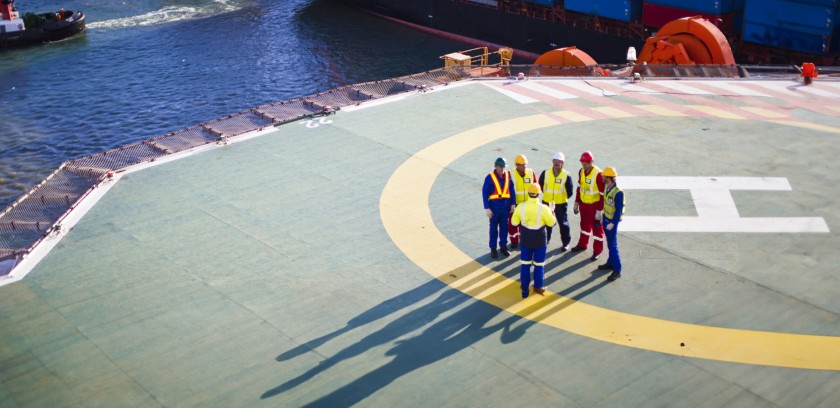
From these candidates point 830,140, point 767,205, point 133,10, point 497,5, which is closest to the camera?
point 767,205

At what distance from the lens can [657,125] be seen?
2158cm

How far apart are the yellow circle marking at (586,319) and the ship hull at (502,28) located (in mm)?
29429

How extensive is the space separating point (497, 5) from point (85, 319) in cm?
4047

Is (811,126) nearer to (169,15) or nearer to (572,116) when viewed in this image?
(572,116)

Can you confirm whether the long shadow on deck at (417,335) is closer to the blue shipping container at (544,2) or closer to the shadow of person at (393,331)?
the shadow of person at (393,331)

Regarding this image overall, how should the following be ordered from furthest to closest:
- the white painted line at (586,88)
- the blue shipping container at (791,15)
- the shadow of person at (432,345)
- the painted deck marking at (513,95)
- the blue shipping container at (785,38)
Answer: the blue shipping container at (785,38), the blue shipping container at (791,15), the white painted line at (586,88), the painted deck marking at (513,95), the shadow of person at (432,345)

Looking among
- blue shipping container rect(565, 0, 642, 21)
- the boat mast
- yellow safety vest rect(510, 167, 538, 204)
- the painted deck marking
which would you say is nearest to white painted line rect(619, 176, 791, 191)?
yellow safety vest rect(510, 167, 538, 204)

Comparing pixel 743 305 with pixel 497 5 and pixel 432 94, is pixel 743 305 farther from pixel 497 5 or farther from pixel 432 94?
pixel 497 5

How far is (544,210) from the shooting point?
43.4ft

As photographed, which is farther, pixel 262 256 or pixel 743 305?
pixel 262 256

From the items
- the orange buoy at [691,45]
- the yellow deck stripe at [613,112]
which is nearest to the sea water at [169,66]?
the orange buoy at [691,45]

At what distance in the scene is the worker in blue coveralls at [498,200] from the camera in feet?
47.4

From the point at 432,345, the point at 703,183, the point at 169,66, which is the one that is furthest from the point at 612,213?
the point at 169,66

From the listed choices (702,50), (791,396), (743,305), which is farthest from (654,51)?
(791,396)
